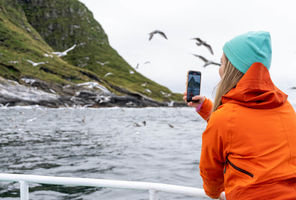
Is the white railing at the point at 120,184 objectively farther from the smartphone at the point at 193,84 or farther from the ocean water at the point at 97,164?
the ocean water at the point at 97,164

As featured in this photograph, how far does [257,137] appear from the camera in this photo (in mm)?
1918

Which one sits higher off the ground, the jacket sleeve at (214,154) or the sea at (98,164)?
the jacket sleeve at (214,154)

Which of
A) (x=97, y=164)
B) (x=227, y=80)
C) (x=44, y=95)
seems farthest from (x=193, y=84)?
(x=44, y=95)

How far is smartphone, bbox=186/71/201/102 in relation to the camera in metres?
3.01

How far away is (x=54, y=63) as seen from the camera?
435ft

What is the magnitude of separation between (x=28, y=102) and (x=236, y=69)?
7816 centimetres

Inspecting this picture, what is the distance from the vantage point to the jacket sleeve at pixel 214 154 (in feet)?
6.47

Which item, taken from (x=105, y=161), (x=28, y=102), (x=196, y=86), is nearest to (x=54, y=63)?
(x=28, y=102)

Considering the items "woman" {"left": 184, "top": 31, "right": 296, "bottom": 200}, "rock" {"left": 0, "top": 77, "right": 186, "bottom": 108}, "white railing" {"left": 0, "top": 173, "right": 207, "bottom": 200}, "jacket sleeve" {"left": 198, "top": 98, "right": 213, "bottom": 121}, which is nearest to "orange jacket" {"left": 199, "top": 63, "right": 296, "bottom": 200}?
"woman" {"left": 184, "top": 31, "right": 296, "bottom": 200}

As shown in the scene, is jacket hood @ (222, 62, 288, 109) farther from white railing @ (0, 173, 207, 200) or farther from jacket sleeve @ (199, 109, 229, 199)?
white railing @ (0, 173, 207, 200)

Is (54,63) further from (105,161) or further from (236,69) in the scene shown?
(236,69)

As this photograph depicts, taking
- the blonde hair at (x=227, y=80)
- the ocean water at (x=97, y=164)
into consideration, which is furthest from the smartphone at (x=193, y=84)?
the ocean water at (x=97, y=164)

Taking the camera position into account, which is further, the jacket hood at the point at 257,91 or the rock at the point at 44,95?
the rock at the point at 44,95

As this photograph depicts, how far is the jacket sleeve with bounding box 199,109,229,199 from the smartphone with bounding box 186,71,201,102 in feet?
3.05
